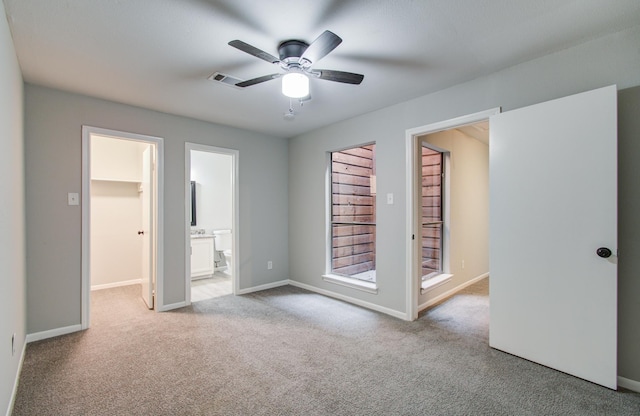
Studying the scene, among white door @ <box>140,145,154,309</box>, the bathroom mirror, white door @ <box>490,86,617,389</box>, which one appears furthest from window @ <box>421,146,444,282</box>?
the bathroom mirror

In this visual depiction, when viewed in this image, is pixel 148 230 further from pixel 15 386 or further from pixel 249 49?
pixel 249 49

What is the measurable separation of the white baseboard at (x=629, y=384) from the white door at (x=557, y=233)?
0.42 ft

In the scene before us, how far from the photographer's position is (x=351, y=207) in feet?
14.1

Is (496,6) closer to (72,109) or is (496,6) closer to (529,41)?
(529,41)

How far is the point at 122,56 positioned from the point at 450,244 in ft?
13.9

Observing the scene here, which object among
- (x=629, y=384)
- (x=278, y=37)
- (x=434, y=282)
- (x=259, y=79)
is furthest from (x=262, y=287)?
(x=629, y=384)

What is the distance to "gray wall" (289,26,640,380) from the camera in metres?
2.02

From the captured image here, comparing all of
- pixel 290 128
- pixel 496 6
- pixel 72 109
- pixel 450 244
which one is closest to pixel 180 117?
pixel 72 109

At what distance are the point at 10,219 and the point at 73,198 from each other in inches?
43.8

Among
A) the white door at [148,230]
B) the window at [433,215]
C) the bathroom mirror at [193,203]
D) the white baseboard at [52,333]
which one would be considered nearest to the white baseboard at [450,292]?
the window at [433,215]

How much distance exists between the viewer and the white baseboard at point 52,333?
2.76 m

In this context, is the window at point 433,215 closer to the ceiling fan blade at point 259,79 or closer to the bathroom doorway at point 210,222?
the ceiling fan blade at point 259,79

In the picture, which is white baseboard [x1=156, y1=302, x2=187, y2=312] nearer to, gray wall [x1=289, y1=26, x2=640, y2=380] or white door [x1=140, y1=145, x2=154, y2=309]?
white door [x1=140, y1=145, x2=154, y2=309]

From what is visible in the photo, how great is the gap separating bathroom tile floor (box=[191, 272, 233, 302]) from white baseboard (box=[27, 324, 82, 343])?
1252 millimetres
